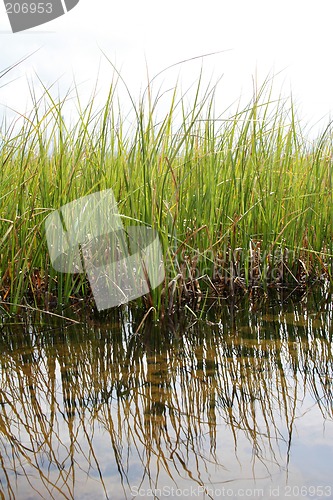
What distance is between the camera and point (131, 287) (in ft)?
7.95

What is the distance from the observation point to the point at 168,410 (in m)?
1.45

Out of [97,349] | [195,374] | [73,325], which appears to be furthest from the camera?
[73,325]

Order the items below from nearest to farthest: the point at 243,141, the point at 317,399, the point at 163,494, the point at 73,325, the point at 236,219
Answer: the point at 163,494 < the point at 317,399 < the point at 73,325 < the point at 236,219 < the point at 243,141

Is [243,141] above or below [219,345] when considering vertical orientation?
above

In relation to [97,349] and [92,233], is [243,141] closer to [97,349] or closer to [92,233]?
[92,233]

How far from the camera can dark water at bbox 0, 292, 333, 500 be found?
3.76ft

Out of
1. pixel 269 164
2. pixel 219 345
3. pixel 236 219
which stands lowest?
pixel 219 345

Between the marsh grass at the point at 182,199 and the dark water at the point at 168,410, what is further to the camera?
the marsh grass at the point at 182,199

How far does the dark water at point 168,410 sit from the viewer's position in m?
1.15

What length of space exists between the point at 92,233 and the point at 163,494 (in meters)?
1.46

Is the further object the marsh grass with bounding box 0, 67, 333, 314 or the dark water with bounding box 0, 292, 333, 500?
the marsh grass with bounding box 0, 67, 333, 314

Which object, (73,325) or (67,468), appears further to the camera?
(73,325)

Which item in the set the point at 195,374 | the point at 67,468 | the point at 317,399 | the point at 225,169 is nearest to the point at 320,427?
the point at 317,399

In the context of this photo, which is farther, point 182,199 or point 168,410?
point 182,199
